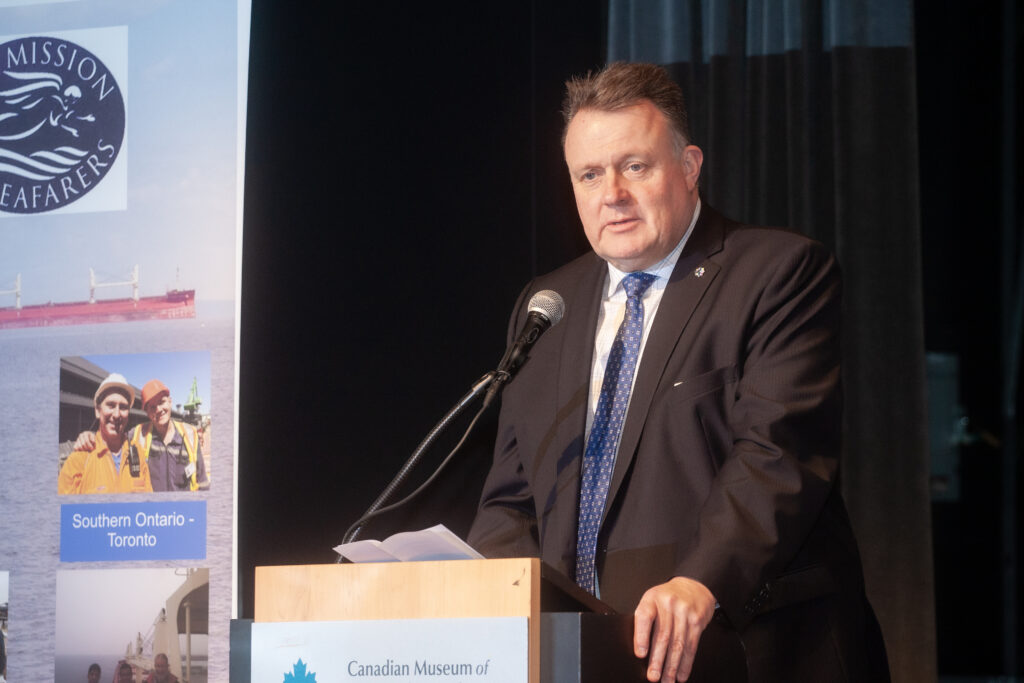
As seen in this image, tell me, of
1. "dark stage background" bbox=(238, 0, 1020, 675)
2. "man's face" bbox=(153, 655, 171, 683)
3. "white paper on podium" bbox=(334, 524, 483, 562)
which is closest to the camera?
"white paper on podium" bbox=(334, 524, 483, 562)

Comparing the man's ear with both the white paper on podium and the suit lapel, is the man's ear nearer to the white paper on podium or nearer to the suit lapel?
the suit lapel

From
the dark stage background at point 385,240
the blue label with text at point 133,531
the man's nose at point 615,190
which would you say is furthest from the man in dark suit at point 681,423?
the blue label with text at point 133,531

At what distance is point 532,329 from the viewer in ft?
6.56

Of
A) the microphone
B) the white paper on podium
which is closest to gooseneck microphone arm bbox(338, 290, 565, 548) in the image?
the microphone

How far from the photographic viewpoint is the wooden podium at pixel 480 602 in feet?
4.74

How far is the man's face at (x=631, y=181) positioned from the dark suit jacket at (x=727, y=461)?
0.27 ft

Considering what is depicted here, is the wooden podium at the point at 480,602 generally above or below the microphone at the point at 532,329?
below

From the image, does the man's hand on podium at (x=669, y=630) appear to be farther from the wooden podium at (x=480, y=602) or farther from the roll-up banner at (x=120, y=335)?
the roll-up banner at (x=120, y=335)

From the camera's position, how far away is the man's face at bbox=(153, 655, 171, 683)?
2936mm

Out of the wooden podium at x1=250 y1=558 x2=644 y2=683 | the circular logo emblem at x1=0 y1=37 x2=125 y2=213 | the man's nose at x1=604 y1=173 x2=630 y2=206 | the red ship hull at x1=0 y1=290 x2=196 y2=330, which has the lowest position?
the wooden podium at x1=250 y1=558 x2=644 y2=683

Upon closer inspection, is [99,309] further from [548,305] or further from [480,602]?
[480,602]

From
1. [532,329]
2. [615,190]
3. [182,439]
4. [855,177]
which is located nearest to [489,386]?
[532,329]

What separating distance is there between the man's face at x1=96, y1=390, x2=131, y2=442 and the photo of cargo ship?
20 centimetres

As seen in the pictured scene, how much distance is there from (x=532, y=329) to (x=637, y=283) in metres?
0.44
